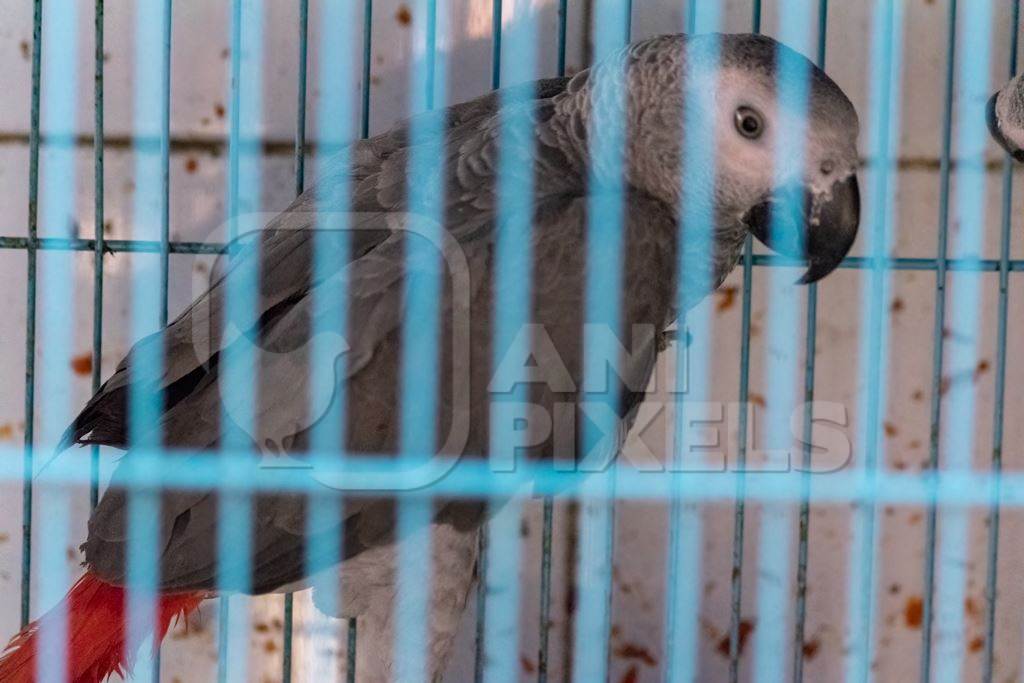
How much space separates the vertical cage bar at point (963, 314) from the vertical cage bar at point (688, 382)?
348 mm

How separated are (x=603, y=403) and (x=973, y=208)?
0.69 m

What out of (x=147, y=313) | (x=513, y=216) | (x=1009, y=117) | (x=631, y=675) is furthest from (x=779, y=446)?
(x=147, y=313)

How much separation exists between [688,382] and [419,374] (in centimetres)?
51

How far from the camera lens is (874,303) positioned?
1.15 meters

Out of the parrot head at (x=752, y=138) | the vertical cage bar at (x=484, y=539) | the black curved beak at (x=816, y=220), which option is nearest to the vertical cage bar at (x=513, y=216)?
the vertical cage bar at (x=484, y=539)

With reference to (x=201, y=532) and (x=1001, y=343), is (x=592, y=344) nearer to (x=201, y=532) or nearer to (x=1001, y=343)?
(x=201, y=532)

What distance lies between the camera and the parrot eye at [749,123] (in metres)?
0.82

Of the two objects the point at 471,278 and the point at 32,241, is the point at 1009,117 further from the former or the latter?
the point at 32,241

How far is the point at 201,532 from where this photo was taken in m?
0.89

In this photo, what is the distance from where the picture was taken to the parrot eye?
825 mm

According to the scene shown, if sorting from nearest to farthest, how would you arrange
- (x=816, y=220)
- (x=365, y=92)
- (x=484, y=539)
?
(x=816, y=220), (x=365, y=92), (x=484, y=539)

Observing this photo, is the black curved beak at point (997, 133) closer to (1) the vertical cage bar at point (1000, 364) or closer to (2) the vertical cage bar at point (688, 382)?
(1) the vertical cage bar at point (1000, 364)

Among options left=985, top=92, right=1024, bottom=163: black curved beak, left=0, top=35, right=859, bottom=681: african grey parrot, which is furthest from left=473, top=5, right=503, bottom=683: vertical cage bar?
left=985, top=92, right=1024, bottom=163: black curved beak

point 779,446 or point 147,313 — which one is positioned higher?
point 147,313
